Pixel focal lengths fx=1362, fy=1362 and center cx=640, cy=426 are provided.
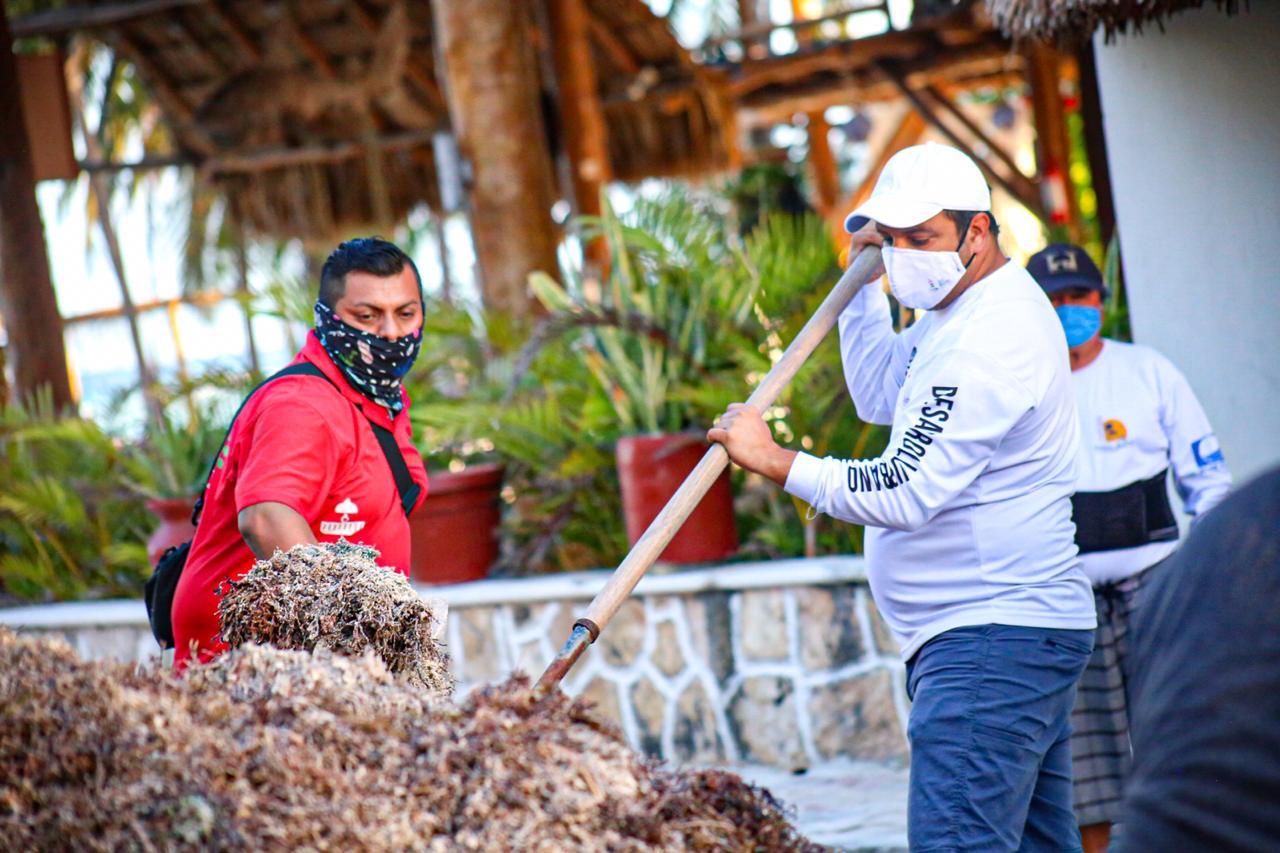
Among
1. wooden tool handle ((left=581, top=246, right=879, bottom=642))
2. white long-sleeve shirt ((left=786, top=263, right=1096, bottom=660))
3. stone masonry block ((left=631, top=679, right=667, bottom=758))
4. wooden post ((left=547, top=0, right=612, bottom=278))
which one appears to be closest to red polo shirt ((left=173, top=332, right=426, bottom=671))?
wooden tool handle ((left=581, top=246, right=879, bottom=642))

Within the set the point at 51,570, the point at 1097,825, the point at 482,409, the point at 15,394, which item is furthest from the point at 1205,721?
the point at 15,394

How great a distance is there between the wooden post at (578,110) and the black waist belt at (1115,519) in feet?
16.9

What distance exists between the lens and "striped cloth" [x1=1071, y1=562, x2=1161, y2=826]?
3764mm

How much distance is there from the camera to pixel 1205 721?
1.20m

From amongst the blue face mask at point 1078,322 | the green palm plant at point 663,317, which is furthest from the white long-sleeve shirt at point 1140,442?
the green palm plant at point 663,317

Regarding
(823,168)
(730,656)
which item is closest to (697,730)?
(730,656)

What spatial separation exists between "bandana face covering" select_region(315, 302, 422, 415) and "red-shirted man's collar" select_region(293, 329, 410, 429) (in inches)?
0.4

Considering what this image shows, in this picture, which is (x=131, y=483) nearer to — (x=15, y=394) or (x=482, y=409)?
(x=482, y=409)

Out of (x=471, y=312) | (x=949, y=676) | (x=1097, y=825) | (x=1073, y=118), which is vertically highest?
(x=1073, y=118)

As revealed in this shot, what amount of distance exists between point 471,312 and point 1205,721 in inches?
229

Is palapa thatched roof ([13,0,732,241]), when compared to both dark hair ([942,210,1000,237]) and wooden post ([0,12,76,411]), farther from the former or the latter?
dark hair ([942,210,1000,237])

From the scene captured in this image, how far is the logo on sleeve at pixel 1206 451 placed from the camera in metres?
3.68

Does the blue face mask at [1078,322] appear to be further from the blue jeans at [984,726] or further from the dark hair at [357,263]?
the dark hair at [357,263]

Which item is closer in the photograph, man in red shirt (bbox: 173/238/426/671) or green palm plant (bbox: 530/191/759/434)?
man in red shirt (bbox: 173/238/426/671)
